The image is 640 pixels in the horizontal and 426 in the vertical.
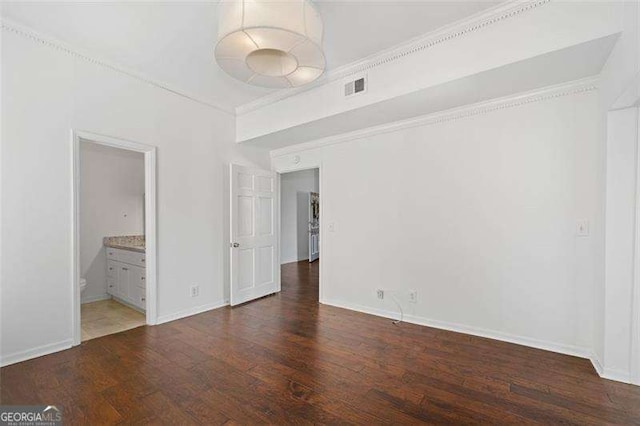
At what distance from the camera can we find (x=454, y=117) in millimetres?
3088

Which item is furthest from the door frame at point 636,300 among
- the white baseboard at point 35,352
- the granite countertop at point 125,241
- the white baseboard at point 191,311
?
the granite countertop at point 125,241

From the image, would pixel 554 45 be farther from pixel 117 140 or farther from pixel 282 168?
pixel 117 140

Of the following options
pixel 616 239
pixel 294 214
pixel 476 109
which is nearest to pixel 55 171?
pixel 476 109

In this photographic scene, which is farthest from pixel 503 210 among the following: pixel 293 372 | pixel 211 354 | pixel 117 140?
pixel 117 140

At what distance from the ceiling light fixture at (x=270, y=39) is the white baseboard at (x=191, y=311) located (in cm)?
287

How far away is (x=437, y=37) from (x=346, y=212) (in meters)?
2.21

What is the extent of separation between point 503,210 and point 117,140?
4062 millimetres

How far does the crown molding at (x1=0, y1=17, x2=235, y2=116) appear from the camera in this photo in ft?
7.75

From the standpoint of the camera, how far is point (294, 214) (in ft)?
25.9

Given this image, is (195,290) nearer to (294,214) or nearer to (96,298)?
(96,298)

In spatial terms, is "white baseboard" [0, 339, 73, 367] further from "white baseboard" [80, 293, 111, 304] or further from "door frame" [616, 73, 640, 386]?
"door frame" [616, 73, 640, 386]

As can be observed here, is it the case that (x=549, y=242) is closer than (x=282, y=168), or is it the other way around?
(x=549, y=242)

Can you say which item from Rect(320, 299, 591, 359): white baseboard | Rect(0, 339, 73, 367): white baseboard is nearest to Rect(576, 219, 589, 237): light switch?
Rect(320, 299, 591, 359): white baseboard

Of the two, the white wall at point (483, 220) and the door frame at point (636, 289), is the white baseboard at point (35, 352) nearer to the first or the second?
the white wall at point (483, 220)
